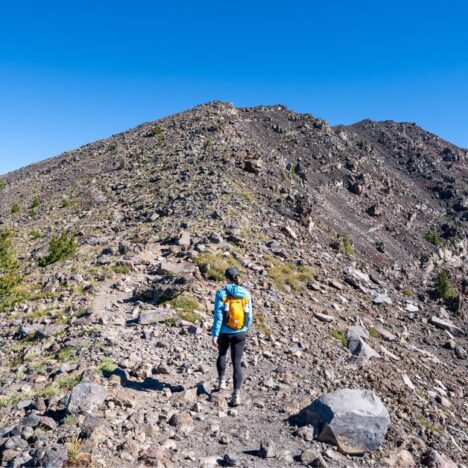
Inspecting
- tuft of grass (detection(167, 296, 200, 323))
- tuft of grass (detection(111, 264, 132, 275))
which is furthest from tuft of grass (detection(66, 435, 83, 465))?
tuft of grass (detection(111, 264, 132, 275))

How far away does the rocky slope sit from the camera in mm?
7137

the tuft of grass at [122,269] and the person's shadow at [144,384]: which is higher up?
the tuft of grass at [122,269]

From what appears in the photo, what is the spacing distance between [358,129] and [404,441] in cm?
7733

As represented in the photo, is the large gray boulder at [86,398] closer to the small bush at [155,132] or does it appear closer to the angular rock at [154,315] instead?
the angular rock at [154,315]

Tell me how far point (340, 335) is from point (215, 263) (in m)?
5.36

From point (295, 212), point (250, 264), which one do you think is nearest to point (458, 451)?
point (250, 264)

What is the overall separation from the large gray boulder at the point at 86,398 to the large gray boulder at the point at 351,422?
165 inches

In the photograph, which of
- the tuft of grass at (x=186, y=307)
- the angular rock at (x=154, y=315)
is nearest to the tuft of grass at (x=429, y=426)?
the tuft of grass at (x=186, y=307)

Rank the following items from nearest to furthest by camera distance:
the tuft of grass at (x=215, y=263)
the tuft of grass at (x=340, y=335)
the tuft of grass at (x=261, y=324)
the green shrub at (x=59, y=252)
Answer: the tuft of grass at (x=261, y=324) < the tuft of grass at (x=340, y=335) < the tuft of grass at (x=215, y=263) < the green shrub at (x=59, y=252)

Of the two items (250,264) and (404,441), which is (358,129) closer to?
(250,264)

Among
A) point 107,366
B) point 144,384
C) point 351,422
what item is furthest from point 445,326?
point 107,366

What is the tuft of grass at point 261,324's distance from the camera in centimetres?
1214

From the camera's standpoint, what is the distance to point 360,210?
142ft

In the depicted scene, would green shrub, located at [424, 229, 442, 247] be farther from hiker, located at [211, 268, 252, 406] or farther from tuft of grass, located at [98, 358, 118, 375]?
tuft of grass, located at [98, 358, 118, 375]
